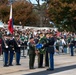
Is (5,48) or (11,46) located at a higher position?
(11,46)

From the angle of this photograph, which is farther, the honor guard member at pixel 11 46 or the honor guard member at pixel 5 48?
the honor guard member at pixel 11 46

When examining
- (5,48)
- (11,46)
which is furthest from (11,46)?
(5,48)

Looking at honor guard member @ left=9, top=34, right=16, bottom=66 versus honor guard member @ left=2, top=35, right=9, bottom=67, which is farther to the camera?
honor guard member @ left=9, top=34, right=16, bottom=66

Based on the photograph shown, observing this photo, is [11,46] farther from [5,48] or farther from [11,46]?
[5,48]

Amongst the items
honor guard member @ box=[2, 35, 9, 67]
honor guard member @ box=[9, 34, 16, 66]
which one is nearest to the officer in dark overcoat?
honor guard member @ box=[9, 34, 16, 66]

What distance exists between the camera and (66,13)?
30625 millimetres

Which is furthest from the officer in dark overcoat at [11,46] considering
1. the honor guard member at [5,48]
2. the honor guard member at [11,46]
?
the honor guard member at [5,48]

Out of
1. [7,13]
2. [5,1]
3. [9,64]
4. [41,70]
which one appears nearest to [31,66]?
[41,70]

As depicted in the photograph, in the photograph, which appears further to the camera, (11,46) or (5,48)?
(11,46)

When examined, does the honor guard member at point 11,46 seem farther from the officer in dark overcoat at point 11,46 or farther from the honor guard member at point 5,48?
the honor guard member at point 5,48

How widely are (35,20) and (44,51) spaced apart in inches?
1708

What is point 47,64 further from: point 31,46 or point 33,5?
point 33,5

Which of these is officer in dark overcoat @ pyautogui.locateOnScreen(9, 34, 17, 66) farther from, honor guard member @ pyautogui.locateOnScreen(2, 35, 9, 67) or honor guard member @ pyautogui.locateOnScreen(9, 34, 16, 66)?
honor guard member @ pyautogui.locateOnScreen(2, 35, 9, 67)

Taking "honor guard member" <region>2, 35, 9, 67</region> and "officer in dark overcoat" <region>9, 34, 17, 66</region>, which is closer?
"honor guard member" <region>2, 35, 9, 67</region>
